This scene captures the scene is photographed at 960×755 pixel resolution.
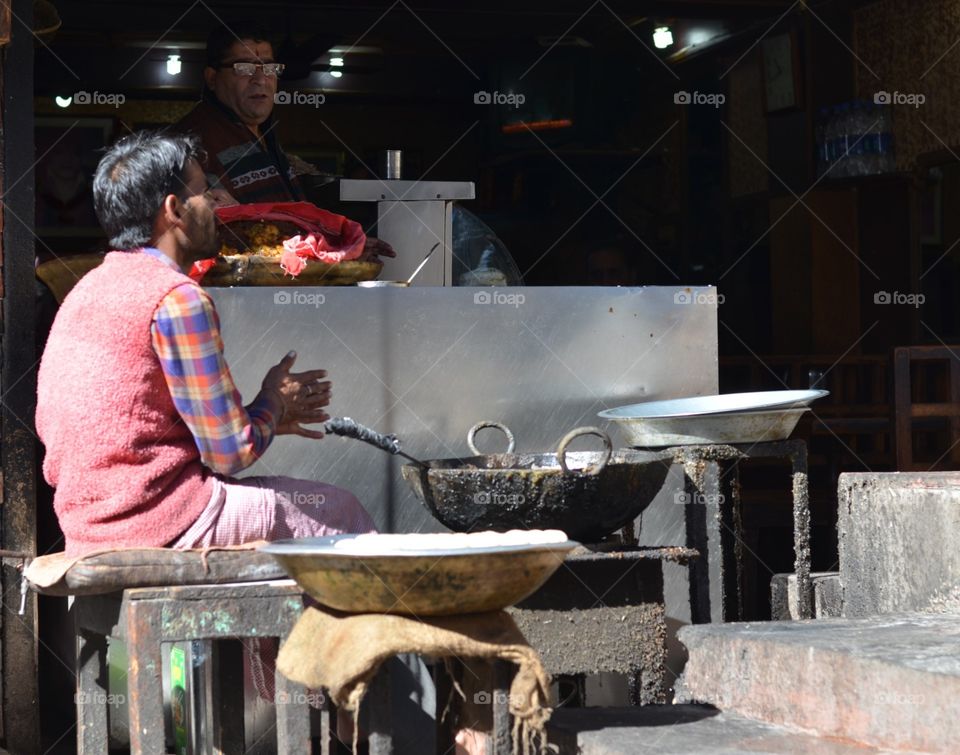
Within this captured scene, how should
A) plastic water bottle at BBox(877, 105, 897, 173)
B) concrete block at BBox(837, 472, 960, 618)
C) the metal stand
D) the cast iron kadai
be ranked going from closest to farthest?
the cast iron kadai, concrete block at BBox(837, 472, 960, 618), the metal stand, plastic water bottle at BBox(877, 105, 897, 173)

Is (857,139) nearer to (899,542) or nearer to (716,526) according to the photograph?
(899,542)

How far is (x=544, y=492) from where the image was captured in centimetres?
350

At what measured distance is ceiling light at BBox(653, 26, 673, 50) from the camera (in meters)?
9.46

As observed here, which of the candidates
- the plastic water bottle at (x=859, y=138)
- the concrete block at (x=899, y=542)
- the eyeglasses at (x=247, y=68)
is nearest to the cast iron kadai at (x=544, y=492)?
the concrete block at (x=899, y=542)

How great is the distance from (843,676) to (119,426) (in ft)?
5.47

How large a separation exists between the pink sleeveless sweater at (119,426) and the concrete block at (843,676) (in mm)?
1286

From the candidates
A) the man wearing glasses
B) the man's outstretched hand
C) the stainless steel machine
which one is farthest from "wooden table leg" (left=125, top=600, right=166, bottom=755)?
the man wearing glasses

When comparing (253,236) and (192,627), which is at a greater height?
(253,236)

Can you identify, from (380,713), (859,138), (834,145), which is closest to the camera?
(380,713)

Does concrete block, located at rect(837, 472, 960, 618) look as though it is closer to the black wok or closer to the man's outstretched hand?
the black wok

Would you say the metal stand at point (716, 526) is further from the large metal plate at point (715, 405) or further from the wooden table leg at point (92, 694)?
the wooden table leg at point (92, 694)

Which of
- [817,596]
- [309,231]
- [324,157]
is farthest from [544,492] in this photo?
[324,157]

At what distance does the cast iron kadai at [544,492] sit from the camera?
349 centimetres

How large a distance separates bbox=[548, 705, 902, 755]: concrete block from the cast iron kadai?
1.72 feet
